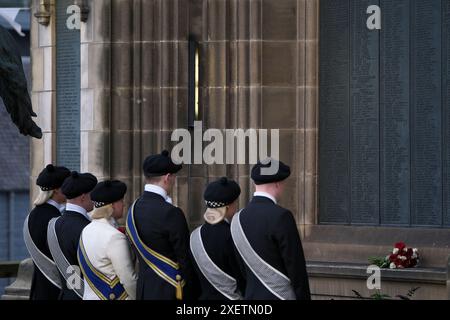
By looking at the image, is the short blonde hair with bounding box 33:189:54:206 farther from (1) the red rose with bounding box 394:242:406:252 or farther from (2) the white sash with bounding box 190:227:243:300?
(1) the red rose with bounding box 394:242:406:252

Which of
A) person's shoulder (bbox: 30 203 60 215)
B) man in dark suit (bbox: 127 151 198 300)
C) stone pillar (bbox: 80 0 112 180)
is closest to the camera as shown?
man in dark suit (bbox: 127 151 198 300)

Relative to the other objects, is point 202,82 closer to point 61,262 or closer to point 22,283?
point 22,283

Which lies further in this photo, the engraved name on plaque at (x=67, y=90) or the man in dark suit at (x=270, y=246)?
the engraved name on plaque at (x=67, y=90)

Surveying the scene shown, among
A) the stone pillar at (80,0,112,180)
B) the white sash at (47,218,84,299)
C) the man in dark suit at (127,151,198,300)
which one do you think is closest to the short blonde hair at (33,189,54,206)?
the white sash at (47,218,84,299)

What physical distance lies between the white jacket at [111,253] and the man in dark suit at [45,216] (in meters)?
1.25

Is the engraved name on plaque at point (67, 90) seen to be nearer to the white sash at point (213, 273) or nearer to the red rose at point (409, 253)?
the red rose at point (409, 253)

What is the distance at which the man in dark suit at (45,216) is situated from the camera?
1346cm

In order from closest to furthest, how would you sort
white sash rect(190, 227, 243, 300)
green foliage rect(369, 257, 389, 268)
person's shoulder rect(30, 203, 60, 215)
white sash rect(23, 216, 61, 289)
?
white sash rect(190, 227, 243, 300) < white sash rect(23, 216, 61, 289) < person's shoulder rect(30, 203, 60, 215) < green foliage rect(369, 257, 389, 268)

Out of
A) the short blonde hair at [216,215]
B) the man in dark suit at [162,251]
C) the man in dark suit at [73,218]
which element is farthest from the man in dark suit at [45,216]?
the short blonde hair at [216,215]

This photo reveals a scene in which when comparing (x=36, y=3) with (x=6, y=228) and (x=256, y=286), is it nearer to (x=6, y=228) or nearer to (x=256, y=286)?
(x=256, y=286)

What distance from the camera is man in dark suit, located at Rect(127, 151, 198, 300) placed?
12.1 metres

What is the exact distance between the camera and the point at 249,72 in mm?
17125

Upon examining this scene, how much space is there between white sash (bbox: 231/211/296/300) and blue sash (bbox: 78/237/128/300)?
121 centimetres

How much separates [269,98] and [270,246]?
5942 mm
